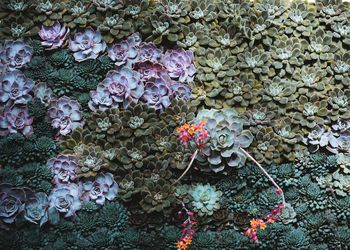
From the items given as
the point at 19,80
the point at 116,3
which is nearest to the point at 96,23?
the point at 116,3

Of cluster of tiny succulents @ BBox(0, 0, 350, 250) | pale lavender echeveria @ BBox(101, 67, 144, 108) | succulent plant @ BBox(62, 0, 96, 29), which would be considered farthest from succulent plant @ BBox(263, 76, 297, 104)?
succulent plant @ BBox(62, 0, 96, 29)

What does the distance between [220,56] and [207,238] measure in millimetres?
817

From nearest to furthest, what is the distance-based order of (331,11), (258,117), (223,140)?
(223,140), (258,117), (331,11)

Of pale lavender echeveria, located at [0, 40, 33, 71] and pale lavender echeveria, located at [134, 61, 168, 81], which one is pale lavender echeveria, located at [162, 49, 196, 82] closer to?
pale lavender echeveria, located at [134, 61, 168, 81]

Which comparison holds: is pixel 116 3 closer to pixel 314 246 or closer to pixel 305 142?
pixel 305 142

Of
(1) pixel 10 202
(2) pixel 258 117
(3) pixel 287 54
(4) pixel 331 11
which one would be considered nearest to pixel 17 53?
(1) pixel 10 202

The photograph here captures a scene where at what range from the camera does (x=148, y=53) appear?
7.66ft

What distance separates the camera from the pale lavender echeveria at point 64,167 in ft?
7.39

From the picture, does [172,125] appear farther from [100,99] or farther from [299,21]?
[299,21]

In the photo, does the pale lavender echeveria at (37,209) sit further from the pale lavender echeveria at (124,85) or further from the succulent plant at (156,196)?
the pale lavender echeveria at (124,85)

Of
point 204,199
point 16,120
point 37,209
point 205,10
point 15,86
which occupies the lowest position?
point 37,209

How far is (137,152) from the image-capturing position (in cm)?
226

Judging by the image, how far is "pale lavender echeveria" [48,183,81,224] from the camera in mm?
2221

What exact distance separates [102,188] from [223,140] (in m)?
0.57
